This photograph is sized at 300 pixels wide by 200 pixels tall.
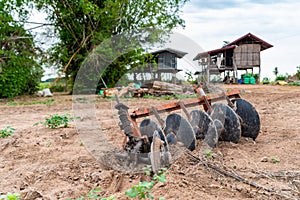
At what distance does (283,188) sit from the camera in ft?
8.94

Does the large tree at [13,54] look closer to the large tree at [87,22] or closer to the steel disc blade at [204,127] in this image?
the large tree at [87,22]

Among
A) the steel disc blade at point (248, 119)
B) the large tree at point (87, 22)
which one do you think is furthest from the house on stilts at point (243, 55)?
the steel disc blade at point (248, 119)

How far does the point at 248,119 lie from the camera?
179 inches

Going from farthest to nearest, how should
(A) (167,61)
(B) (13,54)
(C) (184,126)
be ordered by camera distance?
(B) (13,54)
(A) (167,61)
(C) (184,126)

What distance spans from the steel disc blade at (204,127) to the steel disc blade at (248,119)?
68cm

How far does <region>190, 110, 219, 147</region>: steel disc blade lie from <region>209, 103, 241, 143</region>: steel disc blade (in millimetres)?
211

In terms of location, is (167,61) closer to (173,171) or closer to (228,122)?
(228,122)

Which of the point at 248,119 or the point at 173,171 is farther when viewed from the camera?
the point at 248,119

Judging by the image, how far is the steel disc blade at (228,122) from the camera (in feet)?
13.9

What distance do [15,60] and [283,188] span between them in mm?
14135

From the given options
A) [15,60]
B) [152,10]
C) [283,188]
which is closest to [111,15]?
[152,10]

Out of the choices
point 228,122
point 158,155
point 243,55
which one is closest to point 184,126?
point 228,122

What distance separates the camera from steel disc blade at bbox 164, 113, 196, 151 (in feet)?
12.5

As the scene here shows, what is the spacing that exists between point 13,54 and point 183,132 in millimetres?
12914
